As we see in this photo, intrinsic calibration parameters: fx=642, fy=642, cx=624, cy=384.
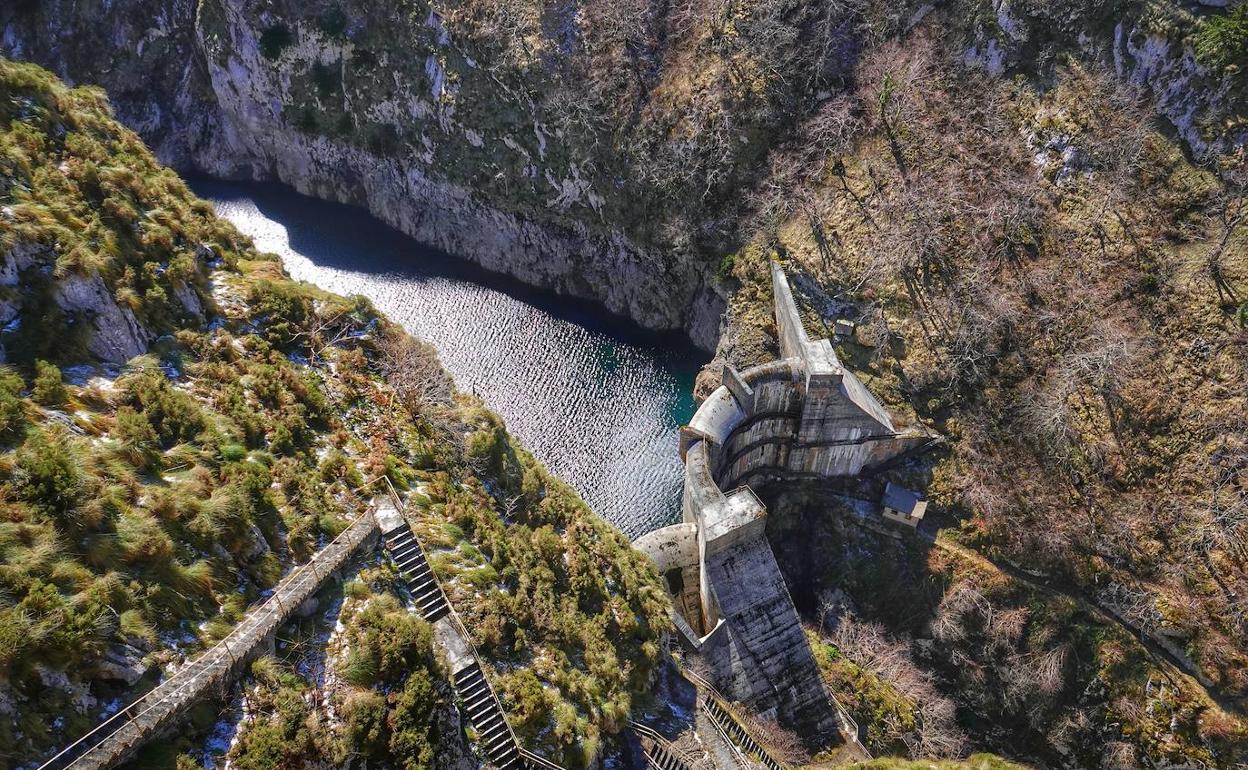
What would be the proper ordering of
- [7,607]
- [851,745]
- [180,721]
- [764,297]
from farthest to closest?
1. [764,297]
2. [851,745]
3. [180,721]
4. [7,607]

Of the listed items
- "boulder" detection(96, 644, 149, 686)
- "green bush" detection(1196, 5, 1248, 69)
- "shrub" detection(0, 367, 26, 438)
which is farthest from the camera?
"green bush" detection(1196, 5, 1248, 69)

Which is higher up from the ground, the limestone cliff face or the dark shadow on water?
the limestone cliff face

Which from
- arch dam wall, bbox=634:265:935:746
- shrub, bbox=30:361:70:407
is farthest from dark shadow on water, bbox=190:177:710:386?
shrub, bbox=30:361:70:407

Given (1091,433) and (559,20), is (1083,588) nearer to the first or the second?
(1091,433)

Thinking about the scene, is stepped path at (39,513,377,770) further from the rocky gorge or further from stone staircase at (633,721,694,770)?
stone staircase at (633,721,694,770)

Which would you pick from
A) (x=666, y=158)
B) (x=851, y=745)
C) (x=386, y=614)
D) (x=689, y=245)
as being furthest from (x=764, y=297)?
(x=386, y=614)

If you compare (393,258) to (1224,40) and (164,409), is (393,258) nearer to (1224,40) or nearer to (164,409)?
(164,409)

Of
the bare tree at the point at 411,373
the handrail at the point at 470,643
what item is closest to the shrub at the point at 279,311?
the bare tree at the point at 411,373
